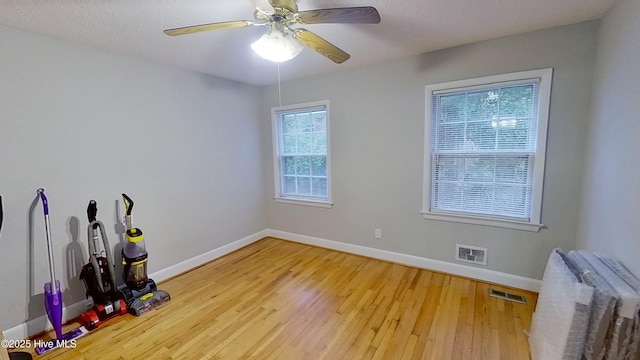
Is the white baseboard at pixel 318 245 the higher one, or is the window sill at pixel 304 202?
the window sill at pixel 304 202

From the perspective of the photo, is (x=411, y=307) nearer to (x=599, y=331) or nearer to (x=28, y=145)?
(x=599, y=331)

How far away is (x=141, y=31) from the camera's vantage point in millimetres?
2055

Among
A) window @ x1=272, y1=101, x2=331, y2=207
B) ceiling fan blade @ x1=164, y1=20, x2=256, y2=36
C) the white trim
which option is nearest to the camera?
ceiling fan blade @ x1=164, y1=20, x2=256, y2=36

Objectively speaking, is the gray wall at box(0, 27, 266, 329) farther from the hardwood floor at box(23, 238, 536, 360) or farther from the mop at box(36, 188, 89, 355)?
the hardwood floor at box(23, 238, 536, 360)

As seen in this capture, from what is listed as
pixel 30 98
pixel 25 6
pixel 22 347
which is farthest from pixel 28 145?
pixel 22 347

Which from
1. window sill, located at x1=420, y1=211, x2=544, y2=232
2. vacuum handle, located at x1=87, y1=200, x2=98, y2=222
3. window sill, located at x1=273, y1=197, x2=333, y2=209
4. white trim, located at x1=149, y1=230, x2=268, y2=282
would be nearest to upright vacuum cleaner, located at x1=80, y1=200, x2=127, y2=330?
vacuum handle, located at x1=87, y1=200, x2=98, y2=222

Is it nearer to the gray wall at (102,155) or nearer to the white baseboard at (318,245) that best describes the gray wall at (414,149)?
the white baseboard at (318,245)

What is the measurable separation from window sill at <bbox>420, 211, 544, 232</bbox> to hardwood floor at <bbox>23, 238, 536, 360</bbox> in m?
0.60

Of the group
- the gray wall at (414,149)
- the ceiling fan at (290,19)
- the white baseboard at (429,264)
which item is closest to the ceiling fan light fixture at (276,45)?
the ceiling fan at (290,19)

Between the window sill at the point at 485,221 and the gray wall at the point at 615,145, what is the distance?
0.35 meters

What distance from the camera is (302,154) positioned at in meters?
3.82

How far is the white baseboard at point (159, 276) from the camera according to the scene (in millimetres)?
2016

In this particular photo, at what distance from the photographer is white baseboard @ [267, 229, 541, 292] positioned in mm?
2521

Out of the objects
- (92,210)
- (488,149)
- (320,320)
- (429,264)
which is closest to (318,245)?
(429,264)
